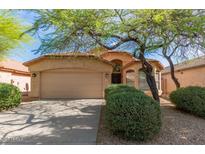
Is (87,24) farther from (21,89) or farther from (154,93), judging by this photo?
(21,89)

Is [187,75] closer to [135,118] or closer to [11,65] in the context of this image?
[135,118]

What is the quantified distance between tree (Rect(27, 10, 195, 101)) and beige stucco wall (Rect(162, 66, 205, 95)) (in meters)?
1.84

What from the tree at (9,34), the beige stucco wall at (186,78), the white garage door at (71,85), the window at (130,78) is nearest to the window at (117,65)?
the window at (130,78)

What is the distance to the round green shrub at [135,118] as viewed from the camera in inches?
199

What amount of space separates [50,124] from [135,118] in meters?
2.97

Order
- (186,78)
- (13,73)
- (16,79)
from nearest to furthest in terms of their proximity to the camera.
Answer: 1. (13,73)
2. (16,79)
3. (186,78)

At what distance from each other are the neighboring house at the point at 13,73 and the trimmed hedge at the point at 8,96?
25 cm

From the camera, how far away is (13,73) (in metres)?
9.13

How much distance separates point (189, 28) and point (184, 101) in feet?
10.0

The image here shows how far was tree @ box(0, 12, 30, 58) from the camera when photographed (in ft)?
27.6

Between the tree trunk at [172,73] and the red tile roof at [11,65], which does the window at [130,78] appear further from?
the red tile roof at [11,65]

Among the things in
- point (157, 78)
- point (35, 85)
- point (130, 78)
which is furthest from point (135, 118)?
point (35, 85)

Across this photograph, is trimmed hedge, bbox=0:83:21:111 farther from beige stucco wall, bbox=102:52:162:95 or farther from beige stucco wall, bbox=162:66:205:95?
beige stucco wall, bbox=162:66:205:95

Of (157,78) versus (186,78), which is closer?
(157,78)
